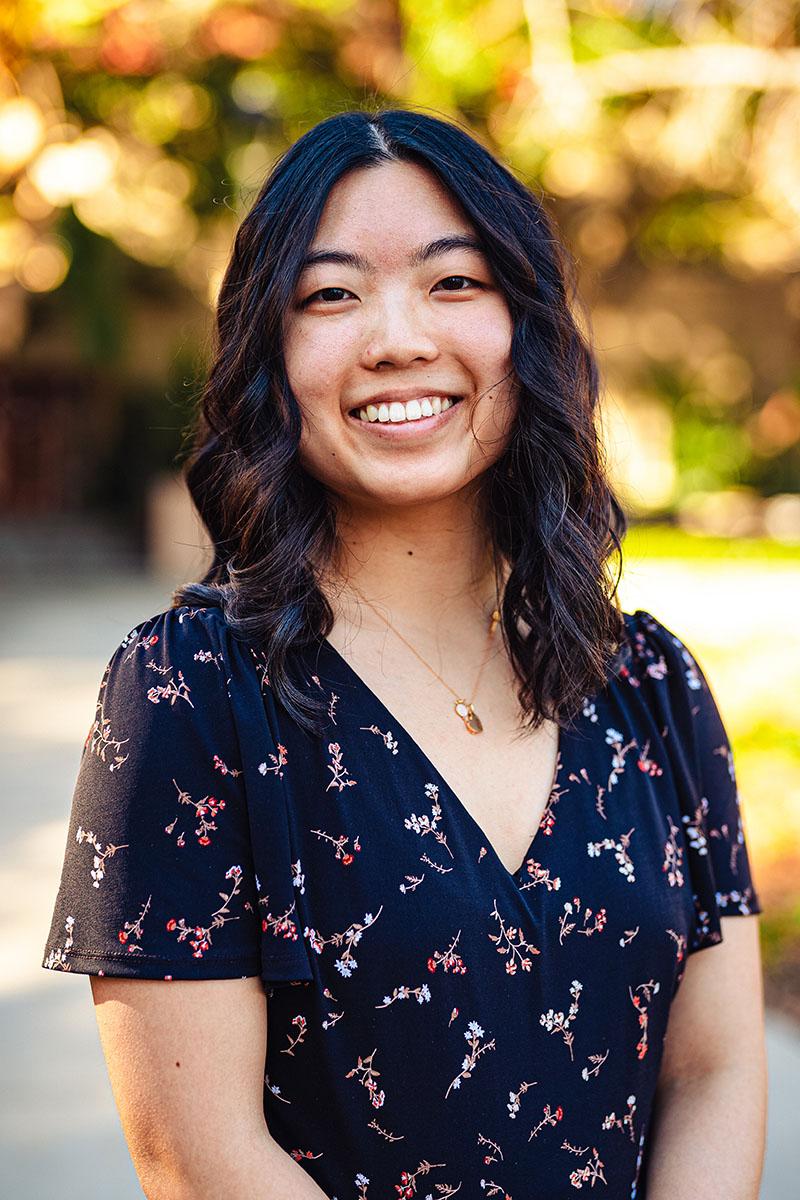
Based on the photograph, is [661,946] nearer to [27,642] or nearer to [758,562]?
[27,642]

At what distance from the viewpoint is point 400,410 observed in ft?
4.92

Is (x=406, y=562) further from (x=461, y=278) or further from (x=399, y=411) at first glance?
(x=461, y=278)

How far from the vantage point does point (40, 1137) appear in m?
3.20

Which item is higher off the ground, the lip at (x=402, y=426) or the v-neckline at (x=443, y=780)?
the lip at (x=402, y=426)

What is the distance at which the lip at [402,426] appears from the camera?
1506 mm

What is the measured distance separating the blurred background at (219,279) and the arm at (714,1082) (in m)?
0.79

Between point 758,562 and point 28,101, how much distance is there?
790 cm

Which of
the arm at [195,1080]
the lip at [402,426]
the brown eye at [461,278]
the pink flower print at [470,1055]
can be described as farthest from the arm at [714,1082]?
the brown eye at [461,278]

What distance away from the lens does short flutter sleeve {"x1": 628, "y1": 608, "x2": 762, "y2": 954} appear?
1643 millimetres

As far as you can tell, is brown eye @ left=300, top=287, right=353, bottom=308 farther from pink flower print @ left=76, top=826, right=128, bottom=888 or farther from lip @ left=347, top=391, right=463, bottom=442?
pink flower print @ left=76, top=826, right=128, bottom=888

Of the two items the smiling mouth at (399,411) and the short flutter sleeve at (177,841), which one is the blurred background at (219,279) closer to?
the smiling mouth at (399,411)

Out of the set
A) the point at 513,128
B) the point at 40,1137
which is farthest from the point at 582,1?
the point at 40,1137

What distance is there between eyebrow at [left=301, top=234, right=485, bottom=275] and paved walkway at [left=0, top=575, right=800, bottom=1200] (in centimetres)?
243

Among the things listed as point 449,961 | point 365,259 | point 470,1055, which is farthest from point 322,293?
point 470,1055
